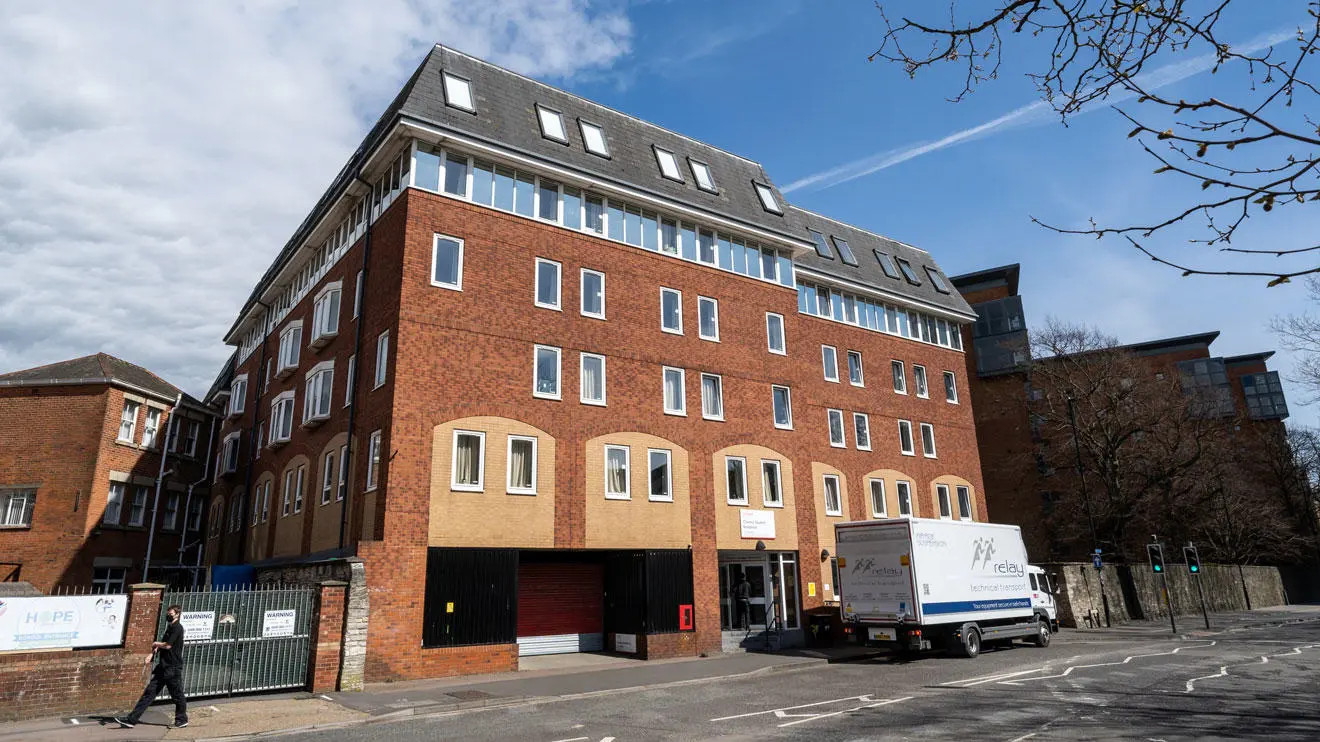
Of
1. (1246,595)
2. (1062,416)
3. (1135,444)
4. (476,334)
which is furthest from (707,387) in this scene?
(1246,595)

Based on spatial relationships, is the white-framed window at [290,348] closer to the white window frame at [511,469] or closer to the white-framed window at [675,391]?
the white window frame at [511,469]

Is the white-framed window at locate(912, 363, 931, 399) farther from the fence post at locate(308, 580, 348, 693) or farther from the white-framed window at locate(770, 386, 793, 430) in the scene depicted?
the fence post at locate(308, 580, 348, 693)

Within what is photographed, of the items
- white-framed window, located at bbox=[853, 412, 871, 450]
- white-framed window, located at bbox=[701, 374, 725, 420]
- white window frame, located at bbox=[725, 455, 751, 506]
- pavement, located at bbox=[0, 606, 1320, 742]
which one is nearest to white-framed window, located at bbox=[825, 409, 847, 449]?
white-framed window, located at bbox=[853, 412, 871, 450]

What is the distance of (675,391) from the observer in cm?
2353

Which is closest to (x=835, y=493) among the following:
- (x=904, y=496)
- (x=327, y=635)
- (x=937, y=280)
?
(x=904, y=496)

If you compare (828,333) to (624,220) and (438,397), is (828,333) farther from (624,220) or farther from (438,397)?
(438,397)

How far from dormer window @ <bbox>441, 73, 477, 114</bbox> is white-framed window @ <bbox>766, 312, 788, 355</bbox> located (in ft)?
39.5

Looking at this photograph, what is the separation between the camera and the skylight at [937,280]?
124 feet

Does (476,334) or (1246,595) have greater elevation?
(476,334)

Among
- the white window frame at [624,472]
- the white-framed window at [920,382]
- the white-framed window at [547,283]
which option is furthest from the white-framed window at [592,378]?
the white-framed window at [920,382]

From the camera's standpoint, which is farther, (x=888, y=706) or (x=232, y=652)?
(x=232, y=652)

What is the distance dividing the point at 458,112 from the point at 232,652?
1456cm

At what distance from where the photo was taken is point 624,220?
77.9ft

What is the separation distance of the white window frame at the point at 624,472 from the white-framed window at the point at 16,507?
2213 centimetres
